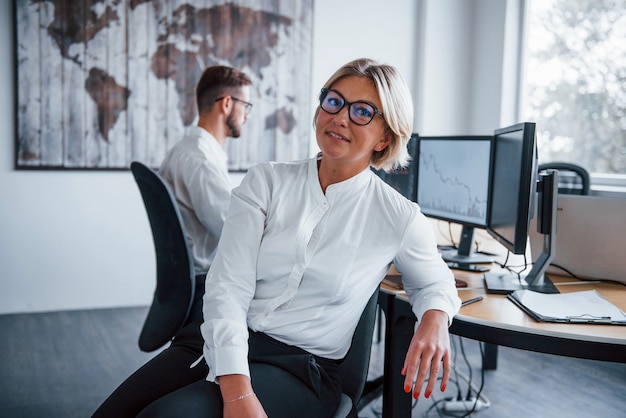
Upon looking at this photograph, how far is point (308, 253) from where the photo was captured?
1.39 meters

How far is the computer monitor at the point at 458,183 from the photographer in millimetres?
2063

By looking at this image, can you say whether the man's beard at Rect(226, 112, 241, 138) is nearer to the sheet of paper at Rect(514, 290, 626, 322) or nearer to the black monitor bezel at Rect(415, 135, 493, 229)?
the black monitor bezel at Rect(415, 135, 493, 229)

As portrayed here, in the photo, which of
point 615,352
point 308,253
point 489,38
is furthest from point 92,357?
point 489,38

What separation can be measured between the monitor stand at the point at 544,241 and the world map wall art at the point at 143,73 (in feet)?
8.67

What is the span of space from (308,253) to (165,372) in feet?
1.34

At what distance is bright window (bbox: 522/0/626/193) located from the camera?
3.85 m

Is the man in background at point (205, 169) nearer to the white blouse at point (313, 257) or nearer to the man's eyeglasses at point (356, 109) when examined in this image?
the white blouse at point (313, 257)

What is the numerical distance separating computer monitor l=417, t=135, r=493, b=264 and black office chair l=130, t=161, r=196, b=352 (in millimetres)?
891

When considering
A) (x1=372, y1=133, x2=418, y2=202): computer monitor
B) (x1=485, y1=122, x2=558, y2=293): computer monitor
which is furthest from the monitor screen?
(x1=372, y1=133, x2=418, y2=202): computer monitor

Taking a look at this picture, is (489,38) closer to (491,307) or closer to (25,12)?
(25,12)

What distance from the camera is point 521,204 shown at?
168 cm

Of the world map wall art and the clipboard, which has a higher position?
the world map wall art

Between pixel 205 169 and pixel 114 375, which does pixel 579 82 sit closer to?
pixel 205 169

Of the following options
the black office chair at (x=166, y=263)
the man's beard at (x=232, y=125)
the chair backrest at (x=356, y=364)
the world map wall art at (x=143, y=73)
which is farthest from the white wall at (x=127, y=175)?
the chair backrest at (x=356, y=364)
